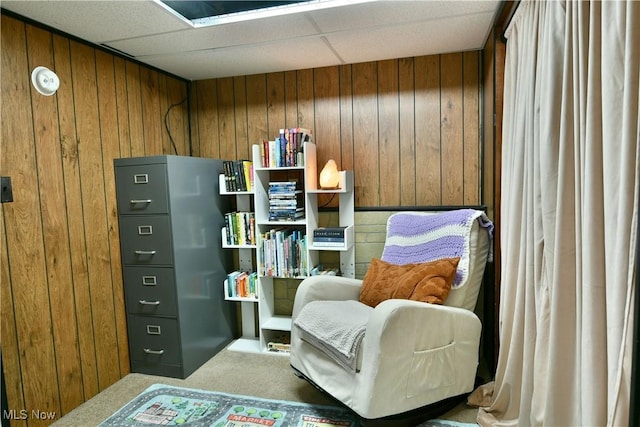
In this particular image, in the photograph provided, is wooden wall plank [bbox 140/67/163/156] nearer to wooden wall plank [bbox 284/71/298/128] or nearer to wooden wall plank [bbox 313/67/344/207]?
wooden wall plank [bbox 284/71/298/128]

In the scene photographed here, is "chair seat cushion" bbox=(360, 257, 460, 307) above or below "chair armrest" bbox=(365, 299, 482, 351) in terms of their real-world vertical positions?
above

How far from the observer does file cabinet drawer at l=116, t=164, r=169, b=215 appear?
7.41 feet

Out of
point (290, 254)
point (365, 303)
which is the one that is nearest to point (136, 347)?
point (290, 254)

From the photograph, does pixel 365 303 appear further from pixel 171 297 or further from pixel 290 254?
pixel 171 297

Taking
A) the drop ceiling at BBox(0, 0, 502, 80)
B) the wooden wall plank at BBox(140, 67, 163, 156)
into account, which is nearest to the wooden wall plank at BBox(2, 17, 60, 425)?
the drop ceiling at BBox(0, 0, 502, 80)

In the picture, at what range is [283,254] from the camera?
8.51ft

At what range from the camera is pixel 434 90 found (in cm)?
255

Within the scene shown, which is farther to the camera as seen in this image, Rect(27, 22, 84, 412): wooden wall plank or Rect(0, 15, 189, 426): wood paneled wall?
Rect(27, 22, 84, 412): wooden wall plank

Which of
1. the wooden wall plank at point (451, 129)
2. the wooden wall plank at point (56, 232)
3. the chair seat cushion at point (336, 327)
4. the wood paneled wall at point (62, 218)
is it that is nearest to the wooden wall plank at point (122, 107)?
the wood paneled wall at point (62, 218)

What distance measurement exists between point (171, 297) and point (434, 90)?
7.09ft

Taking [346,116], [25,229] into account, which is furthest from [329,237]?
[25,229]

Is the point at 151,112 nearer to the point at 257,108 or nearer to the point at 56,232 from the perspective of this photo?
the point at 257,108

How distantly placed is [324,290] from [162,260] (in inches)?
39.7

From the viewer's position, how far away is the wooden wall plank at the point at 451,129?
2504mm
